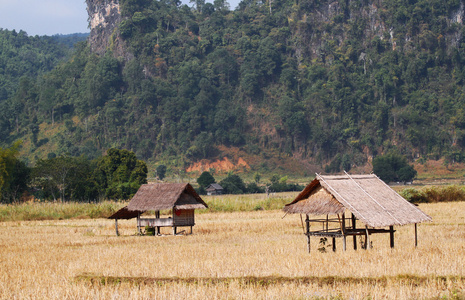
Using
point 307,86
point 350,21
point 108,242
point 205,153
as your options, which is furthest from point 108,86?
point 108,242

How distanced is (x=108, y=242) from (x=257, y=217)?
12747 mm

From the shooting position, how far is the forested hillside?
97375 millimetres

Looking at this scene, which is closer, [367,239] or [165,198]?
[367,239]

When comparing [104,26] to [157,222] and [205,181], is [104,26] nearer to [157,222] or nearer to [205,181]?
[205,181]

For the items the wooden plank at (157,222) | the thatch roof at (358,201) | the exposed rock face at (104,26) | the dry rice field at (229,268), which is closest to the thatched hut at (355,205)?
the thatch roof at (358,201)

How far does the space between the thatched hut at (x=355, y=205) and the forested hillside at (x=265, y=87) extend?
243 ft

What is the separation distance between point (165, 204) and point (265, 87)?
3313 inches

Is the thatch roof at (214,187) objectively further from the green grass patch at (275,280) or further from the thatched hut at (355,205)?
the green grass patch at (275,280)

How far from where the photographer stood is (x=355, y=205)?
681 inches

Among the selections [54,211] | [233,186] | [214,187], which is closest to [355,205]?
[54,211]

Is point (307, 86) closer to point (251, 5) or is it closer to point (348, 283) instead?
point (251, 5)

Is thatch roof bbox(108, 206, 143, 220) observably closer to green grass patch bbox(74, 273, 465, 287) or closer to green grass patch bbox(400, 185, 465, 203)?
green grass patch bbox(74, 273, 465, 287)

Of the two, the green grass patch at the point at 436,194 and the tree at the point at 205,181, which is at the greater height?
the tree at the point at 205,181

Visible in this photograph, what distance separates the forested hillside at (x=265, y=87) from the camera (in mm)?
97375
